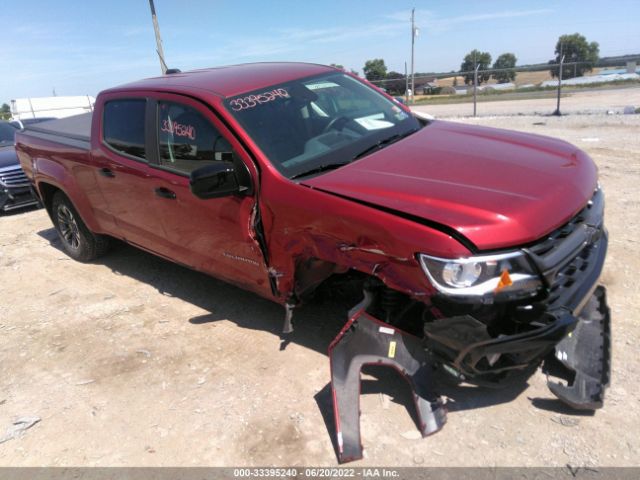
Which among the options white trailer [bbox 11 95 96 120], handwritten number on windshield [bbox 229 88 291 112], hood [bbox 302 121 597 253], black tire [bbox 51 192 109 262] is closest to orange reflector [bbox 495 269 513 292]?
hood [bbox 302 121 597 253]

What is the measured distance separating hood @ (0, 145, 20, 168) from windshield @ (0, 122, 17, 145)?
479 mm

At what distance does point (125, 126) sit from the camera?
4281 mm

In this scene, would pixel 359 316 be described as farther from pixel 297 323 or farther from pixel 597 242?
pixel 597 242

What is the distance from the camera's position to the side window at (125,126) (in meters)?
4.06

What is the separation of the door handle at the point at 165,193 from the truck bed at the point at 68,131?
4.33ft

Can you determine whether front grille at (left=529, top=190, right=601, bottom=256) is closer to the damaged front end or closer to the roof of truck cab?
the damaged front end

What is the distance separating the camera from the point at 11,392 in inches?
136

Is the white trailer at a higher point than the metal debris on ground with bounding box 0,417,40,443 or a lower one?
higher

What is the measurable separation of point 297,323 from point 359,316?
1105 millimetres

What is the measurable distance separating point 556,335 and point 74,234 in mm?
5178

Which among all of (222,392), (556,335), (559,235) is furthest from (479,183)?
(222,392)

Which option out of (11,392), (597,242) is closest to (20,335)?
(11,392)

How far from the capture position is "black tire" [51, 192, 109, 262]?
5.42 m

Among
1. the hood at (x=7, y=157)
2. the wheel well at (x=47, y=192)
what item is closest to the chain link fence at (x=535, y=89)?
the hood at (x=7, y=157)
